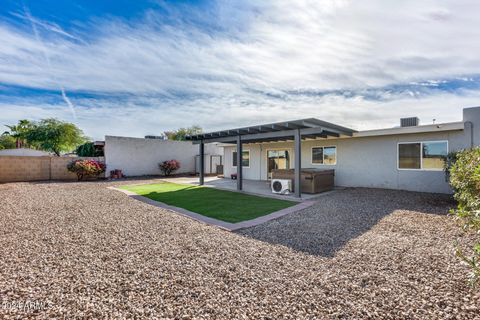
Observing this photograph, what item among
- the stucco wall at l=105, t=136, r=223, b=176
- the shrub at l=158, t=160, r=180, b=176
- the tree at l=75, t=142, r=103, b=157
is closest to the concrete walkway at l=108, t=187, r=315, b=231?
the stucco wall at l=105, t=136, r=223, b=176

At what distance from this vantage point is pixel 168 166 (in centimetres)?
1931

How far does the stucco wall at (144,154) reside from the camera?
1752 cm

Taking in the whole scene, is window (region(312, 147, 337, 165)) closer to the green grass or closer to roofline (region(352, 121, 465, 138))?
roofline (region(352, 121, 465, 138))

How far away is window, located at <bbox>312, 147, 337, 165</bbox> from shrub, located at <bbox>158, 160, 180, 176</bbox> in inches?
451

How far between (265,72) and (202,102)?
291 inches

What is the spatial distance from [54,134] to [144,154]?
17.1m

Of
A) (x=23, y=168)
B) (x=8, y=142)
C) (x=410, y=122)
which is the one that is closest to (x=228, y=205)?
(x=410, y=122)

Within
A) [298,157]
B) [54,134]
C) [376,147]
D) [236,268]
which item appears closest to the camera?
[236,268]

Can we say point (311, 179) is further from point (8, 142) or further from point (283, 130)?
point (8, 142)

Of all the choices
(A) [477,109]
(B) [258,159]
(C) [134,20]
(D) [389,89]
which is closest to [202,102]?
(B) [258,159]

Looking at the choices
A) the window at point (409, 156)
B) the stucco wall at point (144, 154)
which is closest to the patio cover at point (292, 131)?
the window at point (409, 156)

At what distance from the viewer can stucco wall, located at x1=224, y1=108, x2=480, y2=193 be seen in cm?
888

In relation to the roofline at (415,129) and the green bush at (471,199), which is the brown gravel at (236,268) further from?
the roofline at (415,129)

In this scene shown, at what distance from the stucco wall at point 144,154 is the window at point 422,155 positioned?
1534cm
